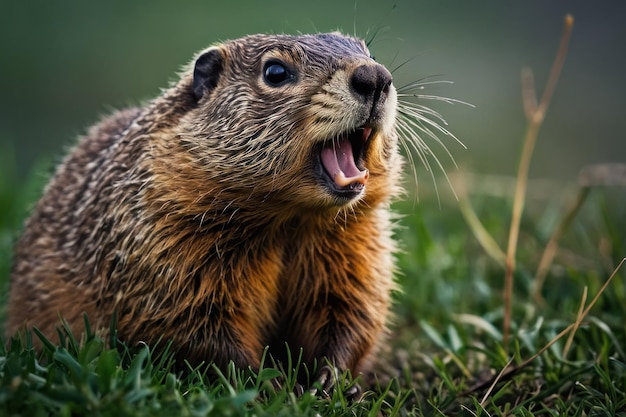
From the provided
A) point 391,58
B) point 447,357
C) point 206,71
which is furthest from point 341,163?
point 391,58

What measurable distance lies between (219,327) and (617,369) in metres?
2.05

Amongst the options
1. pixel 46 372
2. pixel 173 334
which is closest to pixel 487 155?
pixel 173 334

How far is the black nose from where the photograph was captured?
4.09 m

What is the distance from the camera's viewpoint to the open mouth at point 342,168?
13.7 feet

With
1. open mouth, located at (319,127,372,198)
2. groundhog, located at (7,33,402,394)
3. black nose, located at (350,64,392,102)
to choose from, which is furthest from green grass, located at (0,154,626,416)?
black nose, located at (350,64,392,102)

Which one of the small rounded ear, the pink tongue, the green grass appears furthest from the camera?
the small rounded ear

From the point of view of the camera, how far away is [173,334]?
4.57m

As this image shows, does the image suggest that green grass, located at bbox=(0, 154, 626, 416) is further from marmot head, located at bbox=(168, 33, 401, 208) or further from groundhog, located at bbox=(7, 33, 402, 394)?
marmot head, located at bbox=(168, 33, 401, 208)

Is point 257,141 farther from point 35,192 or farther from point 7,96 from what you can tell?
point 7,96

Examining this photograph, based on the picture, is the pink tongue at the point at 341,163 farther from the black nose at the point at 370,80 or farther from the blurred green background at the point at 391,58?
the blurred green background at the point at 391,58

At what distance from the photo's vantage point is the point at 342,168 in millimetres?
4289

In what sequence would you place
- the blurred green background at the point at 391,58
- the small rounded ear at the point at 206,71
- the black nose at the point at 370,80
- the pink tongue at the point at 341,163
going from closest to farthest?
1. the black nose at the point at 370,80
2. the pink tongue at the point at 341,163
3. the small rounded ear at the point at 206,71
4. the blurred green background at the point at 391,58

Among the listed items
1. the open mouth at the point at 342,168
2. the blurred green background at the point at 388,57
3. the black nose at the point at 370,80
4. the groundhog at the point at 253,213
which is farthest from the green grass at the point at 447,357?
the blurred green background at the point at 388,57

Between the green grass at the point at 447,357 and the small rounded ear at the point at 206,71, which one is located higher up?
the small rounded ear at the point at 206,71
